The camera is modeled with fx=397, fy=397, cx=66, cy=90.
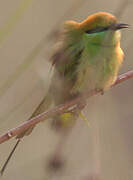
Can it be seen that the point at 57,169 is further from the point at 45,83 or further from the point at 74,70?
the point at 74,70

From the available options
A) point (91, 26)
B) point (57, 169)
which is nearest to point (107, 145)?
point (57, 169)

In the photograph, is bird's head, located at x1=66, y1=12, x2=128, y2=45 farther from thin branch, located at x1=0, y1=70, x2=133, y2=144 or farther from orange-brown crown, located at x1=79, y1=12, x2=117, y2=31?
thin branch, located at x1=0, y1=70, x2=133, y2=144

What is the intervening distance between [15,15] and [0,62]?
161cm

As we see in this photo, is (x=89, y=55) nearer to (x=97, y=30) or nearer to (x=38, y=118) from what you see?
(x=97, y=30)

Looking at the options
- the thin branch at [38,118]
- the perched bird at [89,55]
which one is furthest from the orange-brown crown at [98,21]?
the thin branch at [38,118]

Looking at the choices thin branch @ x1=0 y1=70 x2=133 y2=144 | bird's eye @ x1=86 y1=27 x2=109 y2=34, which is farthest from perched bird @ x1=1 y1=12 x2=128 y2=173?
thin branch @ x1=0 y1=70 x2=133 y2=144

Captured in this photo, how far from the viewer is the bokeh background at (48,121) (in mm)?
887

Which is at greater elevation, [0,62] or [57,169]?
[57,169]

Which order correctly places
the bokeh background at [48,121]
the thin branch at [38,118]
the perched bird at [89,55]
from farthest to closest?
1. the perched bird at [89,55]
2. the thin branch at [38,118]
3. the bokeh background at [48,121]

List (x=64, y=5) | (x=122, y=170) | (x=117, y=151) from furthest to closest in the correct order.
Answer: (x=64, y=5) < (x=117, y=151) < (x=122, y=170)

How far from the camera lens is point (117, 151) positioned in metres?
1.19

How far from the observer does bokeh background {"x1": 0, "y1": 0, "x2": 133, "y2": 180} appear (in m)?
0.89

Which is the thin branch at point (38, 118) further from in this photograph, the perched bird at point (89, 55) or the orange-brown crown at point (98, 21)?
the orange-brown crown at point (98, 21)

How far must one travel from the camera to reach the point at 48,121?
67.3 inches
